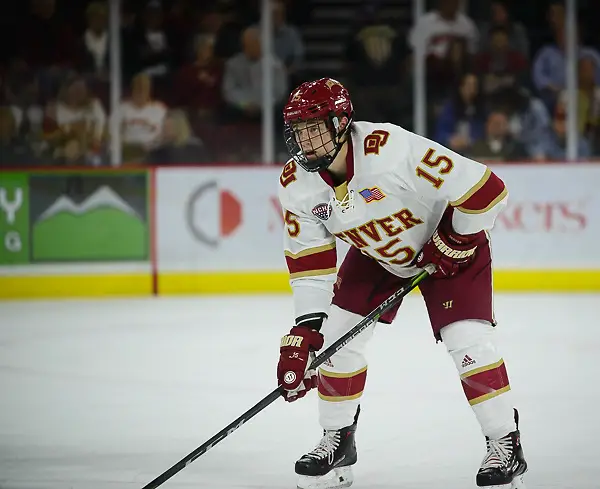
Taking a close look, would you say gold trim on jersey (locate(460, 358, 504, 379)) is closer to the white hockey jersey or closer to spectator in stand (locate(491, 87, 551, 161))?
the white hockey jersey

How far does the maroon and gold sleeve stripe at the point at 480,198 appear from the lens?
121 inches

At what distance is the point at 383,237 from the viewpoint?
10.5 feet

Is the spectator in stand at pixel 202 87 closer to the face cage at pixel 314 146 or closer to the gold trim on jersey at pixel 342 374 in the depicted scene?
the gold trim on jersey at pixel 342 374

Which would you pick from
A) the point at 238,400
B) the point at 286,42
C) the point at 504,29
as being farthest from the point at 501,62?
the point at 238,400

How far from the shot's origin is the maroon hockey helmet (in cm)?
301

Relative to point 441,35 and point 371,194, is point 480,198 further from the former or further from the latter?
point 441,35

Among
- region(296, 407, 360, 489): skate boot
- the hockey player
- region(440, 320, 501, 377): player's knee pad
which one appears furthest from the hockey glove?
region(440, 320, 501, 377): player's knee pad

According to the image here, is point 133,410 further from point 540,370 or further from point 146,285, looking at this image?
point 146,285

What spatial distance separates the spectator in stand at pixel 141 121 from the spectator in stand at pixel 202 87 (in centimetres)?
22

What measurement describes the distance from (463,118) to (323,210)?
5.33 meters

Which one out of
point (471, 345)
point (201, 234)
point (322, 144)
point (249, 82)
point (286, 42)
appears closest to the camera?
point (322, 144)

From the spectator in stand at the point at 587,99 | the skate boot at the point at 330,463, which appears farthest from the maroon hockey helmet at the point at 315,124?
the spectator in stand at the point at 587,99

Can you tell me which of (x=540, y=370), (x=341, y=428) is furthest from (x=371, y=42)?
(x=341, y=428)

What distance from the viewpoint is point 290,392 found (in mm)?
3102
